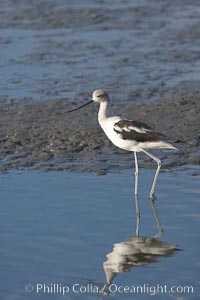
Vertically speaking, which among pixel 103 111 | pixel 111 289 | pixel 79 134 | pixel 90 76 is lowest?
pixel 111 289

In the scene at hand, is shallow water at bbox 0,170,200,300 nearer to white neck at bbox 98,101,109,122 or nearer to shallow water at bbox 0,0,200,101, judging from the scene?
white neck at bbox 98,101,109,122

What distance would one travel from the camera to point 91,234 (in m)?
7.42

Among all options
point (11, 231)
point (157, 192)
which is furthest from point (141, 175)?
point (11, 231)

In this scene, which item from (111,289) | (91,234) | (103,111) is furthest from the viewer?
(103,111)

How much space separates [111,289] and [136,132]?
2575 mm

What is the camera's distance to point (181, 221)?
768 cm

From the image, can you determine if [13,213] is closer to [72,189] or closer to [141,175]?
[72,189]

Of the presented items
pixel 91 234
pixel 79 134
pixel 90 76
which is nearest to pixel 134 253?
pixel 91 234

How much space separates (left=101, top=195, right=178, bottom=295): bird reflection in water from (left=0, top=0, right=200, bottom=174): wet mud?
71.1 inches

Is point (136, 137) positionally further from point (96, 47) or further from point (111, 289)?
point (96, 47)

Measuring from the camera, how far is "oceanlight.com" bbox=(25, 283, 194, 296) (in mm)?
6367

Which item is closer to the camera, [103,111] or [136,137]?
[136,137]

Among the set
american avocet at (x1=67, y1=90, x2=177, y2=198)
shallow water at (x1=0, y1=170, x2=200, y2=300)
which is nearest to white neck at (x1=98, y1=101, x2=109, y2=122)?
american avocet at (x1=67, y1=90, x2=177, y2=198)

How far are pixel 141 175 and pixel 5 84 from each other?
3.31 meters
